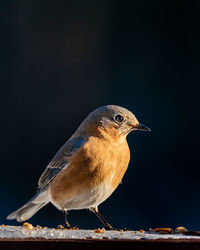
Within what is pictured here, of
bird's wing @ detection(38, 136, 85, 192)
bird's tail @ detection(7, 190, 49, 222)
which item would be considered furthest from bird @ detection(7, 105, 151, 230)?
bird's tail @ detection(7, 190, 49, 222)

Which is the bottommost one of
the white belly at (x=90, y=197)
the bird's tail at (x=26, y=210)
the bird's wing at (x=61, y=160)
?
the bird's tail at (x=26, y=210)

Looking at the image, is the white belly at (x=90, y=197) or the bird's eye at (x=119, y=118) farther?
the bird's eye at (x=119, y=118)

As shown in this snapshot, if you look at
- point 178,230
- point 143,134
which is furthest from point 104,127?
point 143,134

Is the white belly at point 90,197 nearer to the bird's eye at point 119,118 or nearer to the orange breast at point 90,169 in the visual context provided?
the orange breast at point 90,169

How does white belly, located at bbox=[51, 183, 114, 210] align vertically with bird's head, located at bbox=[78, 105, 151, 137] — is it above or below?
below

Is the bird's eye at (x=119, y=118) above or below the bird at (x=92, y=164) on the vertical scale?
above

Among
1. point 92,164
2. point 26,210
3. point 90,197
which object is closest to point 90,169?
point 92,164

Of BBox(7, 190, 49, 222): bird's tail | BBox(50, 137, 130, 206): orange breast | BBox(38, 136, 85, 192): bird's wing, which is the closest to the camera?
BBox(50, 137, 130, 206): orange breast

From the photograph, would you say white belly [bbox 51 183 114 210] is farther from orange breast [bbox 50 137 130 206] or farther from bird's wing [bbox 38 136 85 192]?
bird's wing [bbox 38 136 85 192]

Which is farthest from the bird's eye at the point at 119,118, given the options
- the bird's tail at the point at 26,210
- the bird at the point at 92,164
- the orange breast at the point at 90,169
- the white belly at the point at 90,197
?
the bird's tail at the point at 26,210
